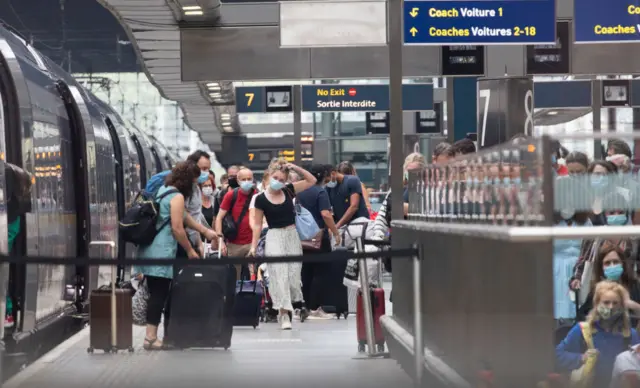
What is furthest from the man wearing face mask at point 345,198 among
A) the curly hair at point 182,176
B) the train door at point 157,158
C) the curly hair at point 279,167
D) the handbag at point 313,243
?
the train door at point 157,158

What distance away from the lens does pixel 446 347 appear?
22.4 ft

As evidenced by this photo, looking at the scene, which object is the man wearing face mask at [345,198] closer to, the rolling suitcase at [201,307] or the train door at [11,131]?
the train door at [11,131]

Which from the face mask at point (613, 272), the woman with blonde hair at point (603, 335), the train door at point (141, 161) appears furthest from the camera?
the train door at point (141, 161)

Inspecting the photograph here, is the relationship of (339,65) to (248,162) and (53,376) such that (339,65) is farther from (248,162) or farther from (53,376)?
(248,162)

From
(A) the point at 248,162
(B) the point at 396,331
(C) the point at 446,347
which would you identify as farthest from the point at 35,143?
(A) the point at 248,162

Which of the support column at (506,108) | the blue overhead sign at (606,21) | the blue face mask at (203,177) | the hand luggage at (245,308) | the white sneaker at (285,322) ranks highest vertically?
the blue overhead sign at (606,21)

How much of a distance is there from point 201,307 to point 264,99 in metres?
18.2

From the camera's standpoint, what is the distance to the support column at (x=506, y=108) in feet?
31.6

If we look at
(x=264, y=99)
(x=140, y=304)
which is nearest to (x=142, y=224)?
(x=140, y=304)

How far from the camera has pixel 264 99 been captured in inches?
1040

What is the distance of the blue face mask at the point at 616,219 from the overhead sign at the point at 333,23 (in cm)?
681

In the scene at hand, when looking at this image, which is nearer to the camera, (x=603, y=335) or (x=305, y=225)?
(x=603, y=335)

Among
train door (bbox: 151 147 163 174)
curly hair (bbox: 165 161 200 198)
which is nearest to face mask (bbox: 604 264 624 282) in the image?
curly hair (bbox: 165 161 200 198)

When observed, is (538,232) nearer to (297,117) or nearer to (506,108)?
(506,108)
